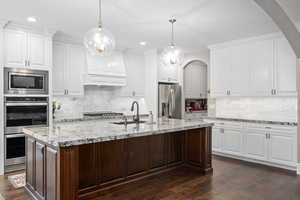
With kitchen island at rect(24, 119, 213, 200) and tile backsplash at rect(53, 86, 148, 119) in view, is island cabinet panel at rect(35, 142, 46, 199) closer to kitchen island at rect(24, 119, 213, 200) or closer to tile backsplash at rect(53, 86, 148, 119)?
kitchen island at rect(24, 119, 213, 200)

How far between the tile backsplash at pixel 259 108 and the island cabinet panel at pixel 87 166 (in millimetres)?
3942

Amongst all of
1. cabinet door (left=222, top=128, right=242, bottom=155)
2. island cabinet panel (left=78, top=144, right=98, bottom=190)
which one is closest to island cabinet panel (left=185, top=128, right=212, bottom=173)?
cabinet door (left=222, top=128, right=242, bottom=155)

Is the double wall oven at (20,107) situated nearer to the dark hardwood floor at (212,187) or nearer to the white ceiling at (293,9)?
the dark hardwood floor at (212,187)

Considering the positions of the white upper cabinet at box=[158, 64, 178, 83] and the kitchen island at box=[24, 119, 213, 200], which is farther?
the white upper cabinet at box=[158, 64, 178, 83]

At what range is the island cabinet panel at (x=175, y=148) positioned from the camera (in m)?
4.07

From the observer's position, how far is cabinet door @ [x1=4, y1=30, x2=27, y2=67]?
158 inches

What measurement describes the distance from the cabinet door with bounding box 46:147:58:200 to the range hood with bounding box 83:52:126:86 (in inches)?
→ 120

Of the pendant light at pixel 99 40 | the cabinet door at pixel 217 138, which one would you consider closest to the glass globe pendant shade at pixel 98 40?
the pendant light at pixel 99 40

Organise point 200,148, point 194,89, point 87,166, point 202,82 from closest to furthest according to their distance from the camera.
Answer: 1. point 87,166
2. point 200,148
3. point 194,89
4. point 202,82

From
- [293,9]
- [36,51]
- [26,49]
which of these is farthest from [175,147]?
[26,49]

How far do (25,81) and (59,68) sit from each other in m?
0.94

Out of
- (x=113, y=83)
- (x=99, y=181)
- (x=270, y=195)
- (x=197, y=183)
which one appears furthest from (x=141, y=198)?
(x=113, y=83)

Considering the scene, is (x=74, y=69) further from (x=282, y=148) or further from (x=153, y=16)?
(x=282, y=148)

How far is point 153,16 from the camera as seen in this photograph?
12.0 ft
